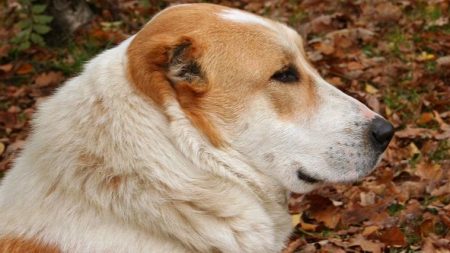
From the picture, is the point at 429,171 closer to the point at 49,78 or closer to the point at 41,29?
the point at 49,78

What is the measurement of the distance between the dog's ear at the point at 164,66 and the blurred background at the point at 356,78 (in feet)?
5.24

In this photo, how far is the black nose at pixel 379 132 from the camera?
10.8 ft

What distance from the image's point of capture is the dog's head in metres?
3.12

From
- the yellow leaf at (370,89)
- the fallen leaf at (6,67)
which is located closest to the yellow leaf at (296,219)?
the yellow leaf at (370,89)

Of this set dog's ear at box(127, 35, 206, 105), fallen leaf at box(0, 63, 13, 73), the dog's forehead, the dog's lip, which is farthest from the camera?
fallen leaf at box(0, 63, 13, 73)

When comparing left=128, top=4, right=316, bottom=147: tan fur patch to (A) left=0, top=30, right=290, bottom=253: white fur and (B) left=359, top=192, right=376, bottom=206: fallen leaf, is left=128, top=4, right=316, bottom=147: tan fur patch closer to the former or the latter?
(A) left=0, top=30, right=290, bottom=253: white fur

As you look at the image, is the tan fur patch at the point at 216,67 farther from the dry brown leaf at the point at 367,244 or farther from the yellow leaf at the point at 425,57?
the yellow leaf at the point at 425,57

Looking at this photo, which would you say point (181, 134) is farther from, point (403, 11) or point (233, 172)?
point (403, 11)

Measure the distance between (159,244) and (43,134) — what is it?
2.41 ft

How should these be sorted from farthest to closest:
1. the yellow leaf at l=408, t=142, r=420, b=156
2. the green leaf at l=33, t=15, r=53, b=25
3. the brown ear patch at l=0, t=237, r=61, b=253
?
1. the green leaf at l=33, t=15, r=53, b=25
2. the yellow leaf at l=408, t=142, r=420, b=156
3. the brown ear patch at l=0, t=237, r=61, b=253

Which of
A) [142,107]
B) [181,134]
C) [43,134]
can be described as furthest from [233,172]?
[43,134]

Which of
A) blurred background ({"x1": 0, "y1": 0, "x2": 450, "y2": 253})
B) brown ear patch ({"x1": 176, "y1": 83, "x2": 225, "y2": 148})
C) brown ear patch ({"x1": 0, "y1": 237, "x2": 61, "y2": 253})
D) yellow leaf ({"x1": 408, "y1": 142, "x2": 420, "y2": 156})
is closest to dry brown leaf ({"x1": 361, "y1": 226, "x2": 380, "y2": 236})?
blurred background ({"x1": 0, "y1": 0, "x2": 450, "y2": 253})

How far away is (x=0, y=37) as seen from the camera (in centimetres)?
809

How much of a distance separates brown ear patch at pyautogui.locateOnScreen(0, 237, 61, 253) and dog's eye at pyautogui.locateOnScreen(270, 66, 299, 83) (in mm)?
1264
